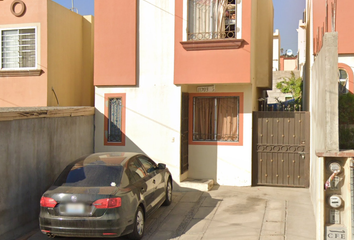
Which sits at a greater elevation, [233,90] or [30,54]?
[30,54]

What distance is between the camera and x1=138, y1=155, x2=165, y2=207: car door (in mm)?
8034

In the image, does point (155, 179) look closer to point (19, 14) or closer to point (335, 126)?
point (335, 126)

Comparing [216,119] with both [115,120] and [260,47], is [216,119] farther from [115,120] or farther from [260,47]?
[115,120]

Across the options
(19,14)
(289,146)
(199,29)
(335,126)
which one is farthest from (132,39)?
(335,126)

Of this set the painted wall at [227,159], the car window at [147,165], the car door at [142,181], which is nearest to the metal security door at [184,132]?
the painted wall at [227,159]

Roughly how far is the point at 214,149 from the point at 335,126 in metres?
5.52

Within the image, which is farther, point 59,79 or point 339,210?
point 59,79

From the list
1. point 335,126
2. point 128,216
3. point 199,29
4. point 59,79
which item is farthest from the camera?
point 59,79

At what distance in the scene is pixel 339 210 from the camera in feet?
19.3

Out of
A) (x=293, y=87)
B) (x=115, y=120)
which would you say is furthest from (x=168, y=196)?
(x=293, y=87)

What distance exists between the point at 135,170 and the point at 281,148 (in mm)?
4977

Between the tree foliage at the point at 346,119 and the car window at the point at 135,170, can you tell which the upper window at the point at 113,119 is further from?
the tree foliage at the point at 346,119

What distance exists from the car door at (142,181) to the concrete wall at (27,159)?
7.08ft

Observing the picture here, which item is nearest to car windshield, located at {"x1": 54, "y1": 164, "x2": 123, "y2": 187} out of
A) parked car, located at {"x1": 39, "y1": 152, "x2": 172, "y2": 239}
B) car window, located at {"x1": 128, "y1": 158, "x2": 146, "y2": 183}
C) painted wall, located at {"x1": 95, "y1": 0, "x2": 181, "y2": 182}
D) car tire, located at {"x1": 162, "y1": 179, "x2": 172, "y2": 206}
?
parked car, located at {"x1": 39, "y1": 152, "x2": 172, "y2": 239}
